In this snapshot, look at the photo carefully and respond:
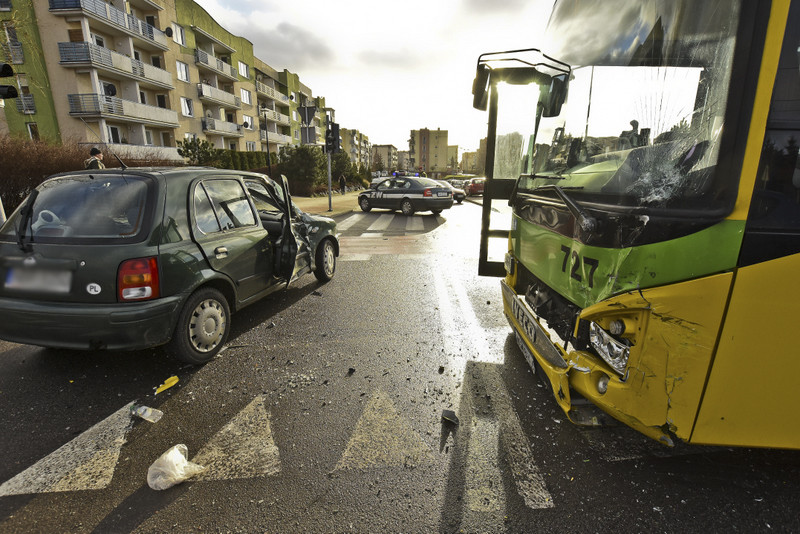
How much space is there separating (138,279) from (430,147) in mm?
148807

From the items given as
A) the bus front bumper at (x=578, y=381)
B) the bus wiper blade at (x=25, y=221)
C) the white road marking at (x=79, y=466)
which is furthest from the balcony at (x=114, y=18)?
the bus front bumper at (x=578, y=381)

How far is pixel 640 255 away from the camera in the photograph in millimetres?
1811

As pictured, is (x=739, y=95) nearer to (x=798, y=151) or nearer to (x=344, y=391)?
(x=798, y=151)

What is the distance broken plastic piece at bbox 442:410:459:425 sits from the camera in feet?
8.84

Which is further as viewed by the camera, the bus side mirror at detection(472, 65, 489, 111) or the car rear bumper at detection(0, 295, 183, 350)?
the bus side mirror at detection(472, 65, 489, 111)

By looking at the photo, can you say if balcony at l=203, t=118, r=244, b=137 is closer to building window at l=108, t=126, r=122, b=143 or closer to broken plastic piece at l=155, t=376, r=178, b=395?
building window at l=108, t=126, r=122, b=143

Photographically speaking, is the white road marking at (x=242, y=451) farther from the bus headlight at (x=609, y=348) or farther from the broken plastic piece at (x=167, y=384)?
the bus headlight at (x=609, y=348)

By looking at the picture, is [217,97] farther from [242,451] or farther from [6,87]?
[242,451]

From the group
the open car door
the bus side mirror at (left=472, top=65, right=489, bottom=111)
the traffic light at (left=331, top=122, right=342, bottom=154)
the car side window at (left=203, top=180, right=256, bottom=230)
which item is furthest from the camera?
the traffic light at (left=331, top=122, right=342, bottom=154)

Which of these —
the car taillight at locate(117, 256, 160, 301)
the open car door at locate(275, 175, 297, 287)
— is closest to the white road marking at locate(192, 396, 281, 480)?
the car taillight at locate(117, 256, 160, 301)

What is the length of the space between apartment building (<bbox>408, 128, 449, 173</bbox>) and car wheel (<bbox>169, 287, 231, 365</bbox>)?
144m

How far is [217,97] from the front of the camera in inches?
1460

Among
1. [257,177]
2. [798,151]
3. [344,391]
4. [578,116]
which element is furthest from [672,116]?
[257,177]

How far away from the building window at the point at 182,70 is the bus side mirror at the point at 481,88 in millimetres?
38319
